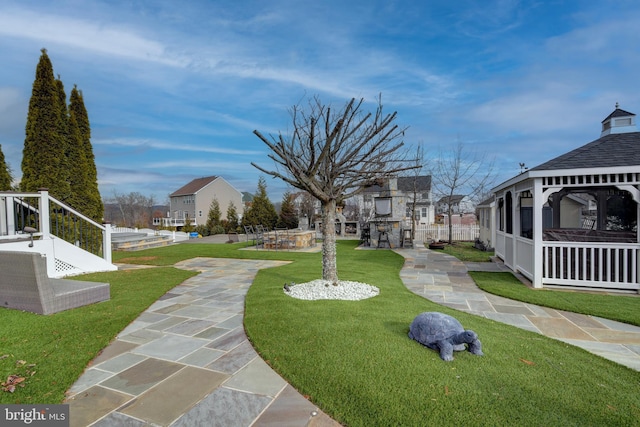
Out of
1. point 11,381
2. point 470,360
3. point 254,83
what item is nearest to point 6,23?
point 254,83

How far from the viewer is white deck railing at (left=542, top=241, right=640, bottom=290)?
18.6ft

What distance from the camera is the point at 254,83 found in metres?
10.5

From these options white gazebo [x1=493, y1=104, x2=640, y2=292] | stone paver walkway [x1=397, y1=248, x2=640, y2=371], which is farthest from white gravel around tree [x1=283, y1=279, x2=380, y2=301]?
white gazebo [x1=493, y1=104, x2=640, y2=292]

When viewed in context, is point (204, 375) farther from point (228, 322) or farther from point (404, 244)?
point (404, 244)

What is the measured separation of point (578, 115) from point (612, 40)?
598 centimetres

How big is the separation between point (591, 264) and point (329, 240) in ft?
17.2

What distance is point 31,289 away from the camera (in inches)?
160

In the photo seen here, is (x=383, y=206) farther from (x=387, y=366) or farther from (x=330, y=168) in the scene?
(x=387, y=366)

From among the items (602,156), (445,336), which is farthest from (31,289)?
(602,156)

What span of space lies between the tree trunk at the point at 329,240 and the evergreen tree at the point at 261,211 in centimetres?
2058

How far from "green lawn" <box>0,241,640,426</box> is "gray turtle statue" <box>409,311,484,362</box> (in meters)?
0.08

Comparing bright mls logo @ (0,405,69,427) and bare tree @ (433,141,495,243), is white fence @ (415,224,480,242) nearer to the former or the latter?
bare tree @ (433,141,495,243)

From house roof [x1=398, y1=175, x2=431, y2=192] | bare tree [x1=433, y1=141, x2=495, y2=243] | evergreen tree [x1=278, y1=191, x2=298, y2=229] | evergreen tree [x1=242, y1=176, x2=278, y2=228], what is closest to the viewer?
bare tree [x1=433, y1=141, x2=495, y2=243]

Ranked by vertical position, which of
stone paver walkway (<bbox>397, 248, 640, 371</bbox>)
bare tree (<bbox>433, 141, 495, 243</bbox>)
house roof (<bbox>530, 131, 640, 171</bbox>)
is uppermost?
bare tree (<bbox>433, 141, 495, 243</bbox>)
